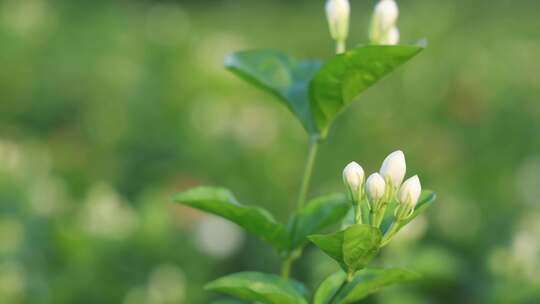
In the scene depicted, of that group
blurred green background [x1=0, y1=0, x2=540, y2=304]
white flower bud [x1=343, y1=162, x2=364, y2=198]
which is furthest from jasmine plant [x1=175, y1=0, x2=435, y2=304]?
blurred green background [x1=0, y1=0, x2=540, y2=304]

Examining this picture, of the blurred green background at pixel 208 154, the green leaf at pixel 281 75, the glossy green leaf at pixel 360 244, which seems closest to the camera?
the glossy green leaf at pixel 360 244

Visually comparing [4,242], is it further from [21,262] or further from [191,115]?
[191,115]

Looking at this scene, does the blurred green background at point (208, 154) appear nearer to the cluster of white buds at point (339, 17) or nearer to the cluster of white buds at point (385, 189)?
the cluster of white buds at point (339, 17)

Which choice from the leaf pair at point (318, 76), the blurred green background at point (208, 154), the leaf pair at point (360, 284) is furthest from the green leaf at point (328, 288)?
the blurred green background at point (208, 154)

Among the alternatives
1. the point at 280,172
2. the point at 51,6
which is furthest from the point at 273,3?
the point at 280,172

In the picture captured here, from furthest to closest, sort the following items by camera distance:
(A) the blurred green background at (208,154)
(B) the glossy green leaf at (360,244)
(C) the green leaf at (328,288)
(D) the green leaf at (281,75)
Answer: (A) the blurred green background at (208,154) → (D) the green leaf at (281,75) → (C) the green leaf at (328,288) → (B) the glossy green leaf at (360,244)

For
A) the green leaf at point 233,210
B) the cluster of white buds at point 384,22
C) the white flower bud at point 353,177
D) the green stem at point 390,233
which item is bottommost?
the green stem at point 390,233

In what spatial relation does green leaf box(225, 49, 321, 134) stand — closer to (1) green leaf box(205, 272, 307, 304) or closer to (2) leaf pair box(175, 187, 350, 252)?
(2) leaf pair box(175, 187, 350, 252)
